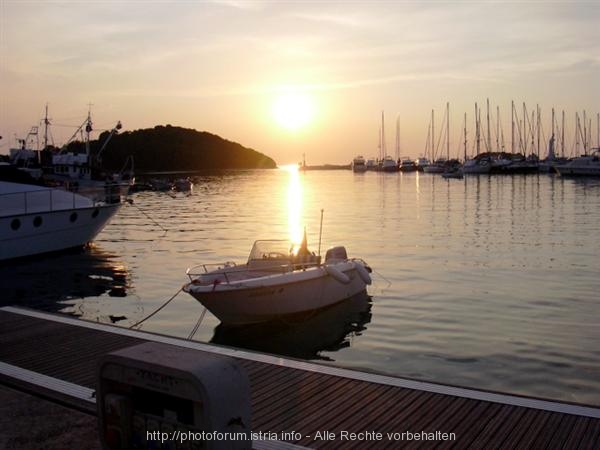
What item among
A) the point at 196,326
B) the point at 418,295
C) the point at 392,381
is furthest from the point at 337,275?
the point at 392,381

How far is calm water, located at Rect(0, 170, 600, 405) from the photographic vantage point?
1244 cm

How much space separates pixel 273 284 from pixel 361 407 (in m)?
7.29

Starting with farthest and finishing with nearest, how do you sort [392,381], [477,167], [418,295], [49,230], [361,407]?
[477,167] < [49,230] < [418,295] < [392,381] < [361,407]

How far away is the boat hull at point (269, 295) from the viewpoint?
1388 centimetres

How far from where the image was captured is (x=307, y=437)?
6418 mm

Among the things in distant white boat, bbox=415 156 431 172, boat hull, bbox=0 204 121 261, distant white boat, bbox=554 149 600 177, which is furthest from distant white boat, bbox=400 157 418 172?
boat hull, bbox=0 204 121 261

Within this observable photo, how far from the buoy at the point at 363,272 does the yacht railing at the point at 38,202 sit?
14993mm

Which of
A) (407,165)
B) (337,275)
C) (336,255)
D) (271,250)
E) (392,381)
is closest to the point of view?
(392,381)

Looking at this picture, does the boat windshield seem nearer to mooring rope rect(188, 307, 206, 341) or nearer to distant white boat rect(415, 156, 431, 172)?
mooring rope rect(188, 307, 206, 341)

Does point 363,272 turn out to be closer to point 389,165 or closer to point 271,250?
point 271,250

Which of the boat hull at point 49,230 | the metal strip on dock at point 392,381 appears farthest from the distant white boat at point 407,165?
the metal strip on dock at point 392,381

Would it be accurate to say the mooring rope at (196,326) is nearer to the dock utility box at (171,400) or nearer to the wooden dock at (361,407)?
the wooden dock at (361,407)

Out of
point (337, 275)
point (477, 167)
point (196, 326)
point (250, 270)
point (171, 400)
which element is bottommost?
point (196, 326)

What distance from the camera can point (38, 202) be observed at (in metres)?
26.4
